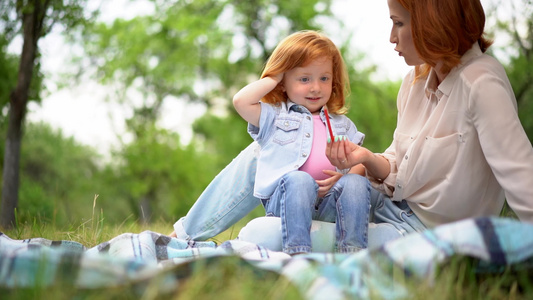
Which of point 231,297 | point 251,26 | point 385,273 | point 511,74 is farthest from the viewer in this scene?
point 251,26

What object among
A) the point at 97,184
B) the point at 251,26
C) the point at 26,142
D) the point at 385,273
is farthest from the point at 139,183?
the point at 385,273

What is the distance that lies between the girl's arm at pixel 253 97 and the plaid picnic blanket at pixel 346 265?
3.70 ft

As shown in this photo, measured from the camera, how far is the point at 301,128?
8.98 ft

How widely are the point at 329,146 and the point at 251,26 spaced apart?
408 inches

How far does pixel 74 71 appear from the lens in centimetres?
1543

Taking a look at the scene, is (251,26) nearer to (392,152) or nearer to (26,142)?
(26,142)

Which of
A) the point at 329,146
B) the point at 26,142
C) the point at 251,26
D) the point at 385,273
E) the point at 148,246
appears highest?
the point at 251,26

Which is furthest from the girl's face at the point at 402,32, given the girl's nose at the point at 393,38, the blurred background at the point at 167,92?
the blurred background at the point at 167,92

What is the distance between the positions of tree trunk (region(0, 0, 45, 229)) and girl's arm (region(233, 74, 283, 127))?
2.73 m

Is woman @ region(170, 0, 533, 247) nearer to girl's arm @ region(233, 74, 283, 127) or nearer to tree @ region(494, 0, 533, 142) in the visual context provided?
girl's arm @ region(233, 74, 283, 127)

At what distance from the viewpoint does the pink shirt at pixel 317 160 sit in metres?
2.70

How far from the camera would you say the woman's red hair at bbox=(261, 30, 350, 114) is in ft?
8.90

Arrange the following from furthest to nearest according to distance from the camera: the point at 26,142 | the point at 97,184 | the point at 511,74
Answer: the point at 97,184
the point at 26,142
the point at 511,74

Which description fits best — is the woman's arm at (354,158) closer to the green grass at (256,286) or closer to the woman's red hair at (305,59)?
the woman's red hair at (305,59)
